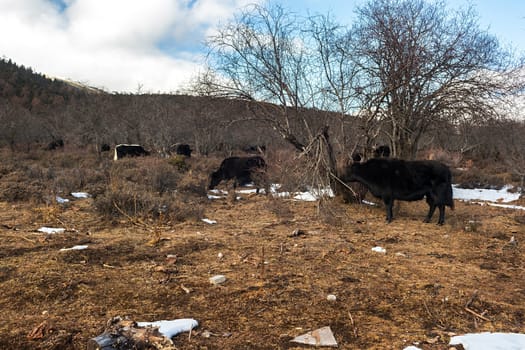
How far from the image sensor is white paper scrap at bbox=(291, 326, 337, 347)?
275cm

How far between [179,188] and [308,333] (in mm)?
9570

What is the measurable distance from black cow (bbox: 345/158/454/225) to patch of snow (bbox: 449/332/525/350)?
5.01m

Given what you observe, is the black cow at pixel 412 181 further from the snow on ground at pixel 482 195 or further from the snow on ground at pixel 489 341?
the snow on ground at pixel 489 341

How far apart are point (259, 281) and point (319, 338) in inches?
52.3

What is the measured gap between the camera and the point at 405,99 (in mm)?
8953

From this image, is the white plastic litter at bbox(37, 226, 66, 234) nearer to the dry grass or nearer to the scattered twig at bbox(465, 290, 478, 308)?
the dry grass

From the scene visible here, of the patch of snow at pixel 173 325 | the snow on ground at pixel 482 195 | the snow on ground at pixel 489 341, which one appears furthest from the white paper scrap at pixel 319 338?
the snow on ground at pixel 482 195

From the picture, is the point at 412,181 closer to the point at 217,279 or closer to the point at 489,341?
the point at 489,341

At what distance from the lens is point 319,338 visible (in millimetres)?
2816

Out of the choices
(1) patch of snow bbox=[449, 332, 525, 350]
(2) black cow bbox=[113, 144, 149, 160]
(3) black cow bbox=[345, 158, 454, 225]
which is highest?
(2) black cow bbox=[113, 144, 149, 160]

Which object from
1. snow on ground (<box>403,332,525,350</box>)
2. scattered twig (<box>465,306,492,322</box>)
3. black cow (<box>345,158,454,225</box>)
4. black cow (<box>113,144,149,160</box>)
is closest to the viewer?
snow on ground (<box>403,332,525,350</box>)

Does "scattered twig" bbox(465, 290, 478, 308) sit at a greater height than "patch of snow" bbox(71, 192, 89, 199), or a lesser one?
lesser

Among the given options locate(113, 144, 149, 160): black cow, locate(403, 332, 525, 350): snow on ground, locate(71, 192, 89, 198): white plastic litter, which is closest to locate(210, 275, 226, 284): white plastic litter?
locate(403, 332, 525, 350): snow on ground

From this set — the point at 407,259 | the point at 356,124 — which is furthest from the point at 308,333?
the point at 356,124
